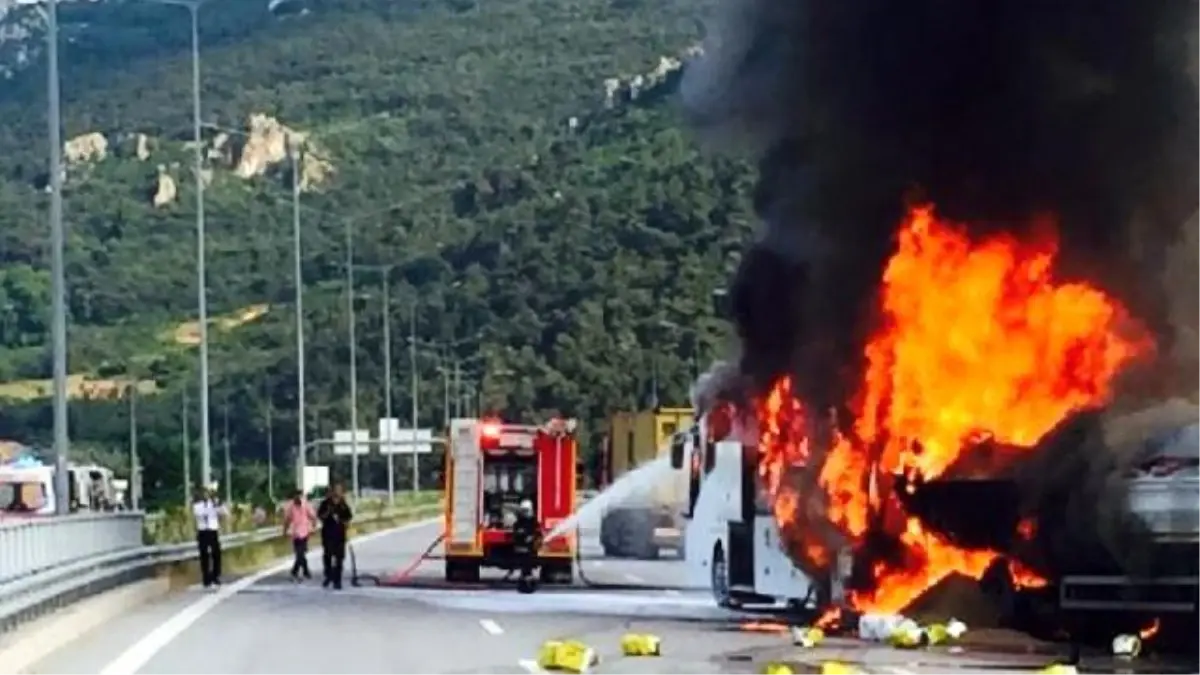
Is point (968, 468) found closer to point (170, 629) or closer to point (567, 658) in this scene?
point (567, 658)

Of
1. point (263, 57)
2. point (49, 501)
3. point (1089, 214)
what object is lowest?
point (49, 501)

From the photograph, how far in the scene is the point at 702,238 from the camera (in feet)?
→ 324

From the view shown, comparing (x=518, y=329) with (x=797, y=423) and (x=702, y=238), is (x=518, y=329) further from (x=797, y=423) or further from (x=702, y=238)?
(x=797, y=423)

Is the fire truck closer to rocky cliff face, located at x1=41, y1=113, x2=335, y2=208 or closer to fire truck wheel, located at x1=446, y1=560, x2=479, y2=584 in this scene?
fire truck wheel, located at x1=446, y1=560, x2=479, y2=584

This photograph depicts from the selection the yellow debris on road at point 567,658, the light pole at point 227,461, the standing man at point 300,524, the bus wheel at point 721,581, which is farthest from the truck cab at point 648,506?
the yellow debris on road at point 567,658

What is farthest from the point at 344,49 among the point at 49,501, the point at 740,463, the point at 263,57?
the point at 740,463

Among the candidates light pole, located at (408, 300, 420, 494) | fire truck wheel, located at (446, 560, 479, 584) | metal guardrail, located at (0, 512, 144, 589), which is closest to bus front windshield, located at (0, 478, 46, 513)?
metal guardrail, located at (0, 512, 144, 589)

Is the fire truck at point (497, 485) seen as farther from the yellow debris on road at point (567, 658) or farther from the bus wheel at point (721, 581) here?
the yellow debris on road at point (567, 658)

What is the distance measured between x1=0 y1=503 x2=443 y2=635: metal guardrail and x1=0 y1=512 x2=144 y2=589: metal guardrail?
94mm

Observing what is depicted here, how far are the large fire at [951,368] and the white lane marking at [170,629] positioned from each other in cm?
647

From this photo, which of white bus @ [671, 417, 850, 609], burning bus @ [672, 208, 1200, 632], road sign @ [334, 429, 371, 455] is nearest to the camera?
burning bus @ [672, 208, 1200, 632]

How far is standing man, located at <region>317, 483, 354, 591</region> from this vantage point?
37.2 m

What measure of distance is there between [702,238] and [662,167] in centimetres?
1169

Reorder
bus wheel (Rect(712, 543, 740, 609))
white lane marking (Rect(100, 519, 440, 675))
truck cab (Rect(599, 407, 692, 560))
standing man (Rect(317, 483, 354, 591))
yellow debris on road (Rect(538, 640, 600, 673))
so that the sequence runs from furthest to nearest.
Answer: truck cab (Rect(599, 407, 692, 560)), standing man (Rect(317, 483, 354, 591)), bus wheel (Rect(712, 543, 740, 609)), white lane marking (Rect(100, 519, 440, 675)), yellow debris on road (Rect(538, 640, 600, 673))
